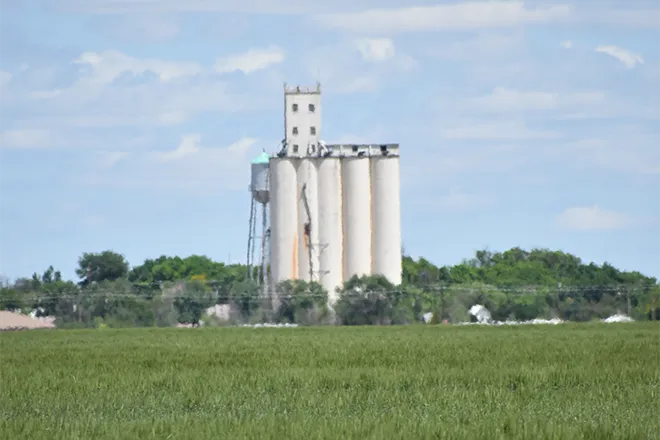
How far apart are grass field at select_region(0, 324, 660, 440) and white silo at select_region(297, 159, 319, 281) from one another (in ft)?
172

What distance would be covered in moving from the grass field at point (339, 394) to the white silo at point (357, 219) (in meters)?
53.7

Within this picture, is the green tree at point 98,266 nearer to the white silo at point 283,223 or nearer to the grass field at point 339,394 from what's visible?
the white silo at point 283,223

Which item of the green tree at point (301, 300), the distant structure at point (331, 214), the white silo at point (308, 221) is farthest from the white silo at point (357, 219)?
the green tree at point (301, 300)

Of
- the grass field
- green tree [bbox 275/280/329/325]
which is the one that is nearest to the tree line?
green tree [bbox 275/280/329/325]

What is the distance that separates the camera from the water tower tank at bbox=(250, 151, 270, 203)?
104 m

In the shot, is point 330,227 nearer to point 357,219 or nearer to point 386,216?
point 357,219

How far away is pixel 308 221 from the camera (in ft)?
324

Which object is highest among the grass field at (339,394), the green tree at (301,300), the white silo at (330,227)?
the white silo at (330,227)

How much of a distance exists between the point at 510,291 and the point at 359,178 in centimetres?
2439

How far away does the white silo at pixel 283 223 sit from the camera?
323ft

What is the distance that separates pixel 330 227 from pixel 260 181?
828cm

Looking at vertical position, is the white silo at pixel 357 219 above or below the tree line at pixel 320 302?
above

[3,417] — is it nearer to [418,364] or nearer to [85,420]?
[85,420]

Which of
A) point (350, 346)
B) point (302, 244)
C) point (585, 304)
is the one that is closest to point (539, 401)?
point (350, 346)
